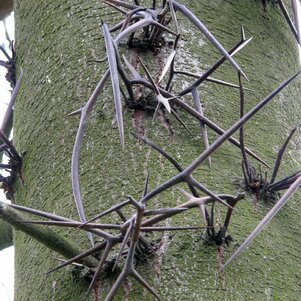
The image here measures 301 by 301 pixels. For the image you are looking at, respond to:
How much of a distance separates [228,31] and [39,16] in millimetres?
311

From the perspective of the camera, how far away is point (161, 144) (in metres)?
0.95

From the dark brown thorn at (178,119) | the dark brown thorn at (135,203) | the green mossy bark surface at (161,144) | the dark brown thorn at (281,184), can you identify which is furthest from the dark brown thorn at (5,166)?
the dark brown thorn at (135,203)

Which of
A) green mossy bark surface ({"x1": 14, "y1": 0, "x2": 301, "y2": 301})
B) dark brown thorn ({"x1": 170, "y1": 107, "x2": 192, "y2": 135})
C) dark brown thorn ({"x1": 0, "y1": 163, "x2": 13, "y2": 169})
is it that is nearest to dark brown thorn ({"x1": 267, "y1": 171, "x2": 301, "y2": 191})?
green mossy bark surface ({"x1": 14, "y1": 0, "x2": 301, "y2": 301})

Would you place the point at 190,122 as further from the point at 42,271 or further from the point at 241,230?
the point at 42,271

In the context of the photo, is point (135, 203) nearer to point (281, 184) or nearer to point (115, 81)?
point (115, 81)

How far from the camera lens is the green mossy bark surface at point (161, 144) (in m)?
0.85

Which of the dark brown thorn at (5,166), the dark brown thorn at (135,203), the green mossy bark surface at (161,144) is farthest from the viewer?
the dark brown thorn at (5,166)

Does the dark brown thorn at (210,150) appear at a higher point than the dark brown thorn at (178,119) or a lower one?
higher

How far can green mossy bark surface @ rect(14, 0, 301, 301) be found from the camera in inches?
33.4

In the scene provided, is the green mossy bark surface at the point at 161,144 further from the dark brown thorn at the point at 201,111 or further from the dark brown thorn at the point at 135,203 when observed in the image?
the dark brown thorn at the point at 135,203

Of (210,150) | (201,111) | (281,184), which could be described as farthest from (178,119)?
(210,150)

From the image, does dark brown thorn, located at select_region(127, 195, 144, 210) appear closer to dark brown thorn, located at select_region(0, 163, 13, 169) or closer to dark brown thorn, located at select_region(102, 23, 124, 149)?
dark brown thorn, located at select_region(102, 23, 124, 149)

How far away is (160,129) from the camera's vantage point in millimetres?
960

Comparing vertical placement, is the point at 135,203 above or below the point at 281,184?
above
